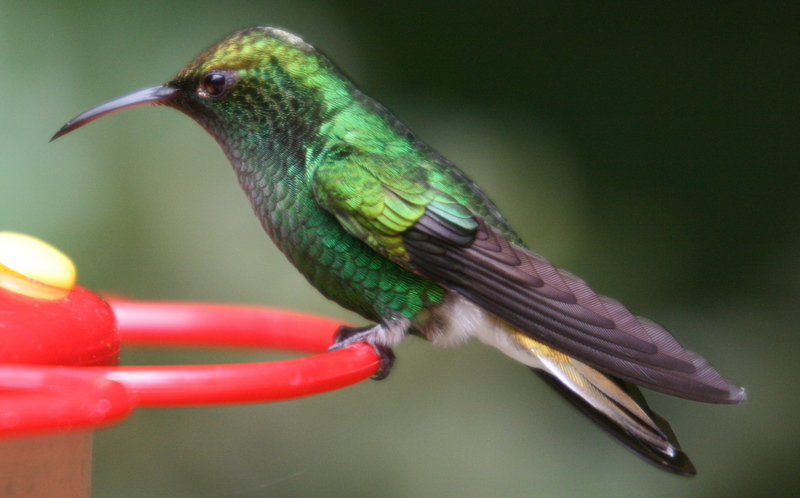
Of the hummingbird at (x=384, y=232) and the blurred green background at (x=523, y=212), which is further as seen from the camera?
the blurred green background at (x=523, y=212)

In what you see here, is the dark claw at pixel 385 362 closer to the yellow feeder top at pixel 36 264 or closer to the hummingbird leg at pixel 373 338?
the hummingbird leg at pixel 373 338

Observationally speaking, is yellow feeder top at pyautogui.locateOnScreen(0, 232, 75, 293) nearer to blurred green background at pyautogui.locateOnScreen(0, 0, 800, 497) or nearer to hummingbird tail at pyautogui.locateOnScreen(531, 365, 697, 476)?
hummingbird tail at pyautogui.locateOnScreen(531, 365, 697, 476)

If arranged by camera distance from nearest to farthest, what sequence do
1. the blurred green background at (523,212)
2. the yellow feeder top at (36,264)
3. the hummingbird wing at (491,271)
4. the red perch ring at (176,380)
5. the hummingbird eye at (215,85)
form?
1. the red perch ring at (176,380)
2. the yellow feeder top at (36,264)
3. the hummingbird wing at (491,271)
4. the hummingbird eye at (215,85)
5. the blurred green background at (523,212)

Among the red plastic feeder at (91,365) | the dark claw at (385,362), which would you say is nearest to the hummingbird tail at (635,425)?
the dark claw at (385,362)

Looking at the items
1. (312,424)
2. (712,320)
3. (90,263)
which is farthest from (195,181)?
(712,320)

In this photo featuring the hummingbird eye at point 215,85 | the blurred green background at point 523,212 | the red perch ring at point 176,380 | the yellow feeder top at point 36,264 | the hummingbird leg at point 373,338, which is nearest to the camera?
the red perch ring at point 176,380

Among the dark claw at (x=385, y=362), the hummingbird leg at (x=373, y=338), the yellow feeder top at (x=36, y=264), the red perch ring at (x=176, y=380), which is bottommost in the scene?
the dark claw at (x=385, y=362)

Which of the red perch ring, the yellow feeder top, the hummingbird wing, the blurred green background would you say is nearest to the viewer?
the red perch ring

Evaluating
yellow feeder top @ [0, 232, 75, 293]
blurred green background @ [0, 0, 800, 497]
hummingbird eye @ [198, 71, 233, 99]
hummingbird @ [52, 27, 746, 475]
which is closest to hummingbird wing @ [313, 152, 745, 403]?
hummingbird @ [52, 27, 746, 475]

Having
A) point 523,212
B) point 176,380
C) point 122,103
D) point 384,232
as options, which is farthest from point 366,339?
point 523,212
